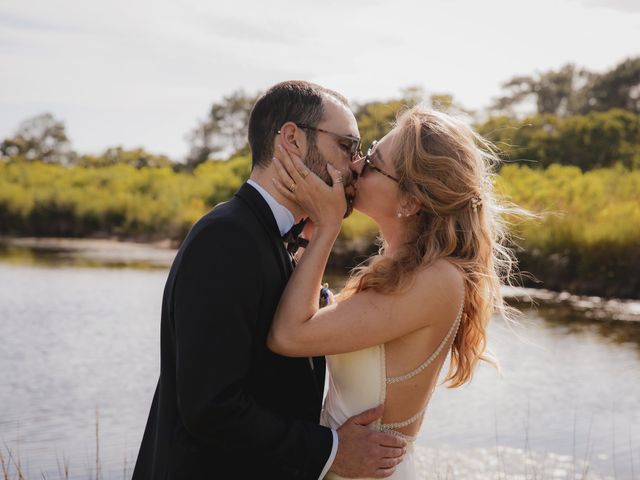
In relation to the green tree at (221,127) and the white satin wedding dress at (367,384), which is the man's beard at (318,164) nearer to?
the white satin wedding dress at (367,384)

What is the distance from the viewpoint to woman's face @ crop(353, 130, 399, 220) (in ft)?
8.96

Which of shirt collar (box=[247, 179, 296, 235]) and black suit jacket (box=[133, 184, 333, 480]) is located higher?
shirt collar (box=[247, 179, 296, 235])

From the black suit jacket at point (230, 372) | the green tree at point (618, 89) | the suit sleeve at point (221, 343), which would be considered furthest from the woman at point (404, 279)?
the green tree at point (618, 89)

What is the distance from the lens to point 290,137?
2.47 m

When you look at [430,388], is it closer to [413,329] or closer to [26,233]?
[413,329]

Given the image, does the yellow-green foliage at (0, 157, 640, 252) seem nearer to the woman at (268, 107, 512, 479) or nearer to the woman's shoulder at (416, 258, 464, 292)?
the woman at (268, 107, 512, 479)

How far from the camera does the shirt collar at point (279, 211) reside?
2426 mm

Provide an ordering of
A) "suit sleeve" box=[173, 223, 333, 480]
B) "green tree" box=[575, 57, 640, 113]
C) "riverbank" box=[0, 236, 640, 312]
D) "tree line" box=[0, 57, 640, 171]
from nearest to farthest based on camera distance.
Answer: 1. "suit sleeve" box=[173, 223, 333, 480]
2. "riverbank" box=[0, 236, 640, 312]
3. "tree line" box=[0, 57, 640, 171]
4. "green tree" box=[575, 57, 640, 113]

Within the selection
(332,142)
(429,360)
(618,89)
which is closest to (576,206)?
(429,360)

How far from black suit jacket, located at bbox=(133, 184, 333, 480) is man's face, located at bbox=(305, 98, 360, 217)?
242mm

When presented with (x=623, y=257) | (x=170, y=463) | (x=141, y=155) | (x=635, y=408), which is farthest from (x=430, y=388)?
(x=141, y=155)

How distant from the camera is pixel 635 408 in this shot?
9.95 meters

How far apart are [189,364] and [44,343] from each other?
12.0 m

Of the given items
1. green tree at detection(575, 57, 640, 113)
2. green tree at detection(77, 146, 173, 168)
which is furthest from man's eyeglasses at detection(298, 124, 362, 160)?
green tree at detection(77, 146, 173, 168)
